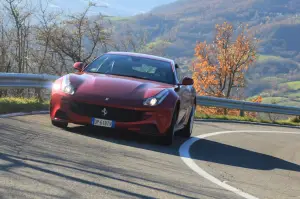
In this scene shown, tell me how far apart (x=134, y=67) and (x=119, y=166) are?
12.0ft

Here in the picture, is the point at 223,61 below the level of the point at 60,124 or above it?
below

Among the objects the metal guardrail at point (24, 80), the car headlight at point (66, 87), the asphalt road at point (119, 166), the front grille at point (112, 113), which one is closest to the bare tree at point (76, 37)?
the metal guardrail at point (24, 80)

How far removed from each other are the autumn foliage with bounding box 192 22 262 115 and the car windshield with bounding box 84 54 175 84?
47.1 m

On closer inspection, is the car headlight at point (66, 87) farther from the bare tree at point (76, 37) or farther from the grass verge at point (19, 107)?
the bare tree at point (76, 37)

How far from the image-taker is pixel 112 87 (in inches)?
318

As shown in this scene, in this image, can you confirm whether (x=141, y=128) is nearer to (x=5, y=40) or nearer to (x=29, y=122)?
(x=29, y=122)

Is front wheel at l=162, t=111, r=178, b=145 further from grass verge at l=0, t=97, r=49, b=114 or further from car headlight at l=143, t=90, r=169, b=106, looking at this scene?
grass verge at l=0, t=97, r=49, b=114

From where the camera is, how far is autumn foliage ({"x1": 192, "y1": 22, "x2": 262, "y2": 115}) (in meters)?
58.2

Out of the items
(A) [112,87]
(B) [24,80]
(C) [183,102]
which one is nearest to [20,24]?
(B) [24,80]

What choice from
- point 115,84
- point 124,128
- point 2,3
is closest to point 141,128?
point 124,128

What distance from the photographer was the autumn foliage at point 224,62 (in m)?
58.2

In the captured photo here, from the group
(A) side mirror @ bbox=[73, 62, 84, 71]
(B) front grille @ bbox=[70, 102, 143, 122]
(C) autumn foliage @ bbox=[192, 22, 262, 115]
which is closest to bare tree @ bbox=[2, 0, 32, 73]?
(A) side mirror @ bbox=[73, 62, 84, 71]

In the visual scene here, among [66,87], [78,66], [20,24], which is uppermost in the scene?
[78,66]

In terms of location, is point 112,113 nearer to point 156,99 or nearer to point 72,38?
point 156,99
